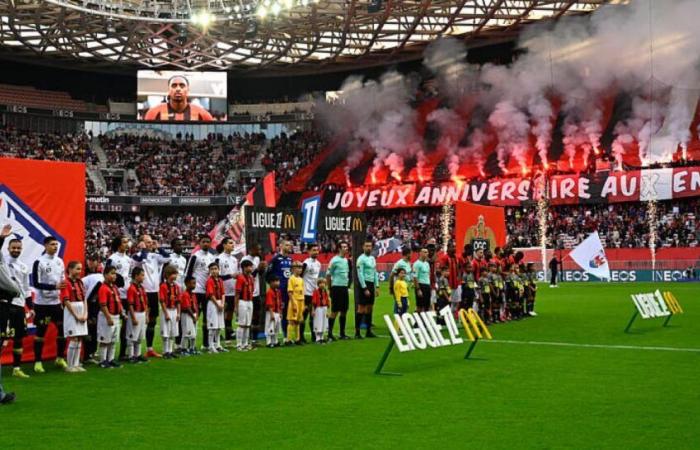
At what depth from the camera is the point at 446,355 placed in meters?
14.4

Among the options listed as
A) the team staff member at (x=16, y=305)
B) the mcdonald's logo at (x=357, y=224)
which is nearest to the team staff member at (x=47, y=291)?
the team staff member at (x=16, y=305)

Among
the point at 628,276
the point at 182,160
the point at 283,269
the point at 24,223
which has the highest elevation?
the point at 182,160

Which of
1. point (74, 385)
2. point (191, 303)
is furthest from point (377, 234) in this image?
point (74, 385)

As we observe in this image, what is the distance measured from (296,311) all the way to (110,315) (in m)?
4.35

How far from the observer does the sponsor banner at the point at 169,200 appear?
201 ft

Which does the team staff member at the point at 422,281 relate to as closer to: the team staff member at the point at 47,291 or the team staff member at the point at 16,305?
the team staff member at the point at 47,291

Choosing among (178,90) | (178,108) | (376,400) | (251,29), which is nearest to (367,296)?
(376,400)

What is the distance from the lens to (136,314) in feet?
46.2

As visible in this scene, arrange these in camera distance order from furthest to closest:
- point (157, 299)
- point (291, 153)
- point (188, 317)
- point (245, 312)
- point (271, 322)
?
point (291, 153), point (271, 322), point (245, 312), point (157, 299), point (188, 317)

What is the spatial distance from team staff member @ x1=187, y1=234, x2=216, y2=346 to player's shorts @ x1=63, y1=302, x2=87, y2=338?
10.6ft

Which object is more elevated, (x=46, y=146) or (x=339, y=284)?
(x=46, y=146)

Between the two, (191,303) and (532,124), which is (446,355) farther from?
(532,124)

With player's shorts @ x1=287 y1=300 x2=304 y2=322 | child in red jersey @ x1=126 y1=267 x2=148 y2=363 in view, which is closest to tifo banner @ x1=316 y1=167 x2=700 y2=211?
player's shorts @ x1=287 y1=300 x2=304 y2=322

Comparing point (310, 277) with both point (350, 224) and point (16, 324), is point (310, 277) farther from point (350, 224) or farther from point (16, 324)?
point (16, 324)
